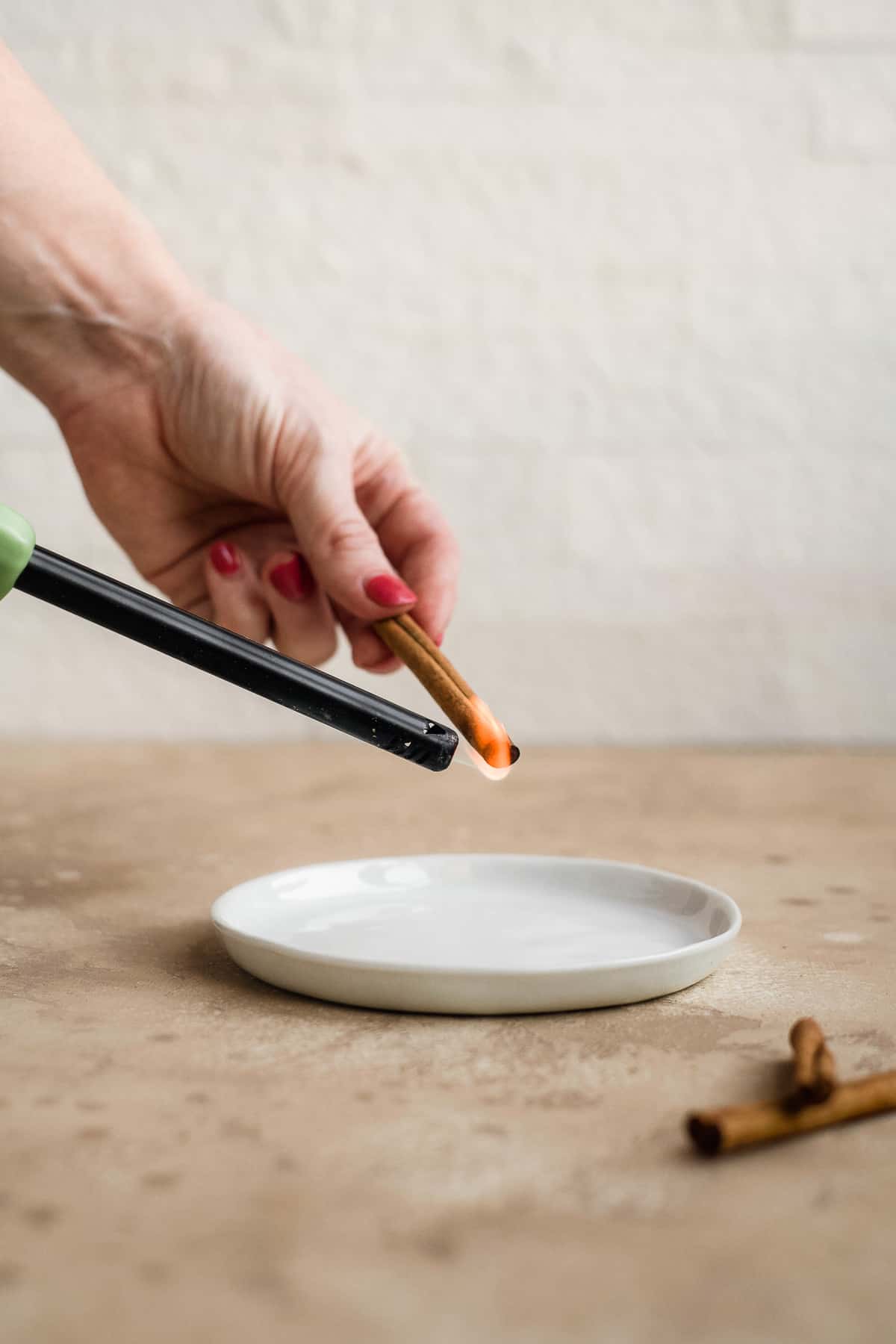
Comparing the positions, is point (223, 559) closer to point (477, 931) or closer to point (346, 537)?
point (346, 537)

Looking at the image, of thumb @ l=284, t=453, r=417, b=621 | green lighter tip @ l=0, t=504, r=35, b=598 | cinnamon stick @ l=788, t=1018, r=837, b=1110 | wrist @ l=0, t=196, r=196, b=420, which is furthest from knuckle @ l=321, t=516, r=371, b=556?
cinnamon stick @ l=788, t=1018, r=837, b=1110

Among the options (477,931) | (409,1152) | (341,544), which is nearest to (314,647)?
(341,544)

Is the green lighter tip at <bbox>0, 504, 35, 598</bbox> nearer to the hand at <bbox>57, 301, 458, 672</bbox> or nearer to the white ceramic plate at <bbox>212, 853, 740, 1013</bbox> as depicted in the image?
the white ceramic plate at <bbox>212, 853, 740, 1013</bbox>

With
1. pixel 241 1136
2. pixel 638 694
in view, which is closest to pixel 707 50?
pixel 638 694

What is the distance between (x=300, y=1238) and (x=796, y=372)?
1357 mm

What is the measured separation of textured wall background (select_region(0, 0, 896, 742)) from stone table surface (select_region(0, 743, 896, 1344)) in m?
0.73

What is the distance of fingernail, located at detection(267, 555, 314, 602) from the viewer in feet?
3.40

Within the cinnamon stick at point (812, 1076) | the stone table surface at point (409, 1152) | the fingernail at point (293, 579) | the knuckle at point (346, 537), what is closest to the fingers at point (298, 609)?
the fingernail at point (293, 579)

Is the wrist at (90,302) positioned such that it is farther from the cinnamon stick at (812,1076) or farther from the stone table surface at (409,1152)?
the cinnamon stick at (812,1076)

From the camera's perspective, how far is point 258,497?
1.03 m

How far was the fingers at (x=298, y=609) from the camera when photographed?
104cm

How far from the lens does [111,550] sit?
1.56m

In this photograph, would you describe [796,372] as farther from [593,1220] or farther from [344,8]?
[593,1220]

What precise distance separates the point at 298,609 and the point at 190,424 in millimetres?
164
